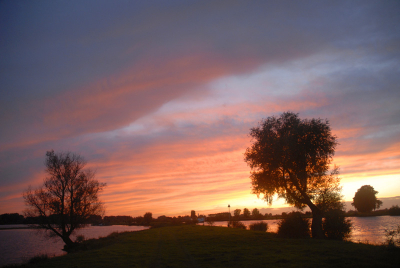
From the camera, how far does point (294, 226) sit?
27.0 metres

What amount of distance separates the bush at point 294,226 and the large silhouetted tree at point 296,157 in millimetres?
815

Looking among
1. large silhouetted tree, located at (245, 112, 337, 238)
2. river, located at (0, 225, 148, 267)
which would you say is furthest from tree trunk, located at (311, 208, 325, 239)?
river, located at (0, 225, 148, 267)

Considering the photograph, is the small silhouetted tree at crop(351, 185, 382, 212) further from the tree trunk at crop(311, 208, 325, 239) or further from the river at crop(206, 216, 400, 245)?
the tree trunk at crop(311, 208, 325, 239)

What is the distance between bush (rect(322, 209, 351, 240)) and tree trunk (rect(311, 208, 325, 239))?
519mm

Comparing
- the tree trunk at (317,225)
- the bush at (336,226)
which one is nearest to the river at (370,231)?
the bush at (336,226)

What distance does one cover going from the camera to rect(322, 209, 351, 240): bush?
81.5 feet

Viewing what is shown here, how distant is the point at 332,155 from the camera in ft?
93.0

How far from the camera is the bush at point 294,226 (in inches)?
1058

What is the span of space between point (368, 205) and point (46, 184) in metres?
97.5

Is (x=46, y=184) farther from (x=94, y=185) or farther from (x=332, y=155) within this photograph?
(x=332, y=155)

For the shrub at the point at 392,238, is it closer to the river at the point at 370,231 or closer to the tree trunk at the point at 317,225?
the river at the point at 370,231

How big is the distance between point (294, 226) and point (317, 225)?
237cm

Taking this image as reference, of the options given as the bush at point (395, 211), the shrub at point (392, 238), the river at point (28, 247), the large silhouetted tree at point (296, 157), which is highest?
the large silhouetted tree at point (296, 157)

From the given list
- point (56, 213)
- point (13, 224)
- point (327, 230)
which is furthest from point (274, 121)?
point (13, 224)
